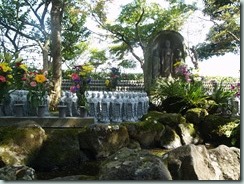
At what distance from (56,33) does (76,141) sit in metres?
1.20

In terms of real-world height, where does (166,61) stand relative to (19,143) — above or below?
above

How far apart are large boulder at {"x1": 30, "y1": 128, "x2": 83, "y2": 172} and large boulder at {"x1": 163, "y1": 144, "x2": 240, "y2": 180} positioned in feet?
2.92

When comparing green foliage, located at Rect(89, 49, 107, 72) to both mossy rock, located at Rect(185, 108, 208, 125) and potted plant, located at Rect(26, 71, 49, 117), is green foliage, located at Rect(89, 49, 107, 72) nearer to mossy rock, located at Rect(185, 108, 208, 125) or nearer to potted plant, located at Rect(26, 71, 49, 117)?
potted plant, located at Rect(26, 71, 49, 117)

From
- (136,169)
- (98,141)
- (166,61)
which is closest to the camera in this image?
(136,169)

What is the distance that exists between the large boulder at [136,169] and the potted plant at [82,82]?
5.21 feet

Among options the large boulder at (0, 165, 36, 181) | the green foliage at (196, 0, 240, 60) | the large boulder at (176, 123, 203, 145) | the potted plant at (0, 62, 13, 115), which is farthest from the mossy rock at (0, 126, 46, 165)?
the green foliage at (196, 0, 240, 60)

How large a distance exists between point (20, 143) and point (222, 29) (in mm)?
2067

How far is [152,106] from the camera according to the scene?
4.81m

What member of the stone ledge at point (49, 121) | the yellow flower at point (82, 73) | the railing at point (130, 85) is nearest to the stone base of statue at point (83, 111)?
the stone ledge at point (49, 121)

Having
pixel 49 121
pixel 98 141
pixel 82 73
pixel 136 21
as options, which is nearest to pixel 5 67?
pixel 49 121

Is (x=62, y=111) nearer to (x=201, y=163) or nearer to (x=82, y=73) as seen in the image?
(x=82, y=73)

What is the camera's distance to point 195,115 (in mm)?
4008

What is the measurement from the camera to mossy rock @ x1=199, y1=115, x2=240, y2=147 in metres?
3.53

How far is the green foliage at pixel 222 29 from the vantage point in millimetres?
2930
